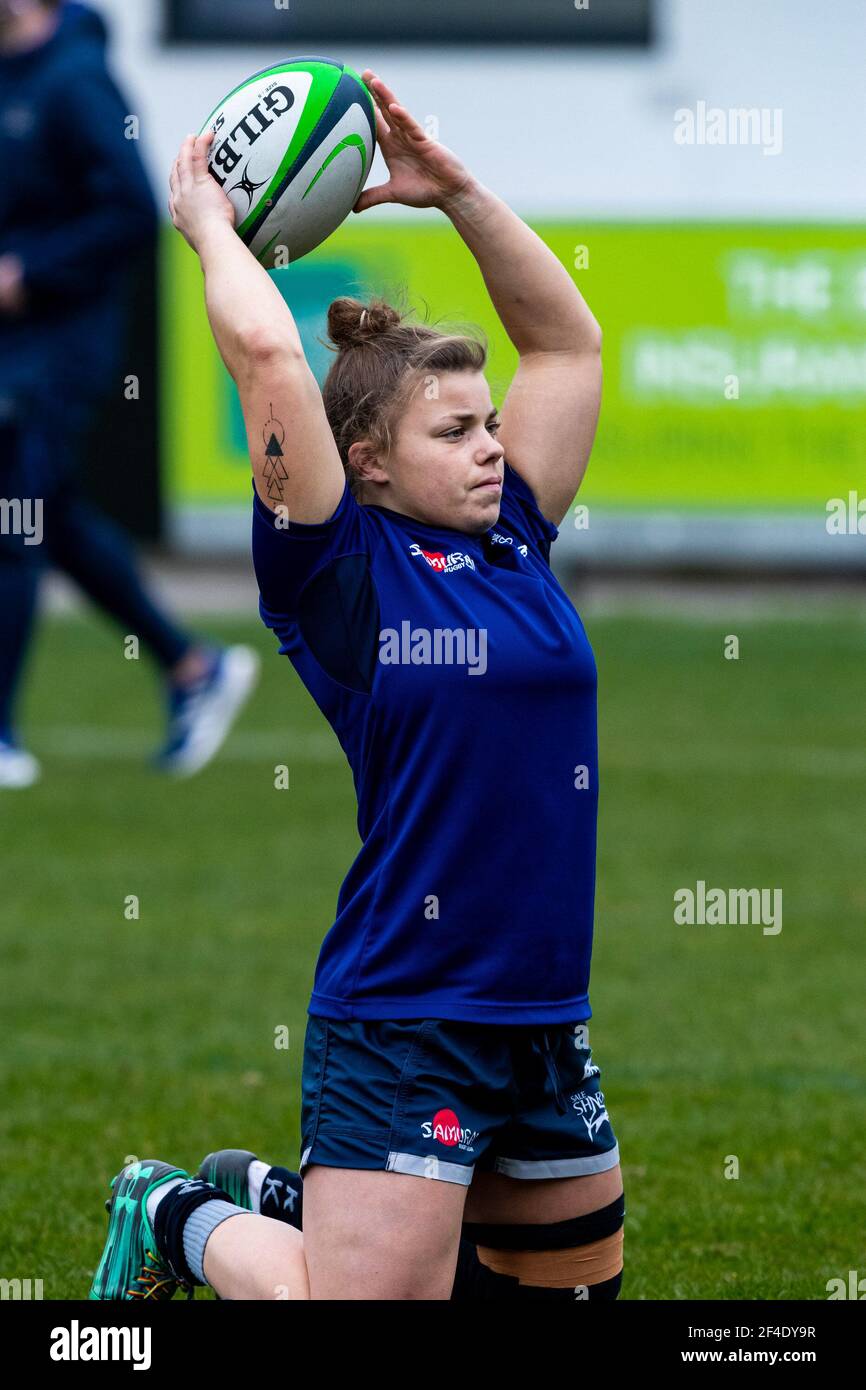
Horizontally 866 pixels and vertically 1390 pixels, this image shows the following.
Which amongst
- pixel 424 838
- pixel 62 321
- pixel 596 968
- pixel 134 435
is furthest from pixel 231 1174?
pixel 134 435

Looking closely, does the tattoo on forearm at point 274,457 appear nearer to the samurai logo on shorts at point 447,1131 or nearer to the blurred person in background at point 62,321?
the samurai logo on shorts at point 447,1131

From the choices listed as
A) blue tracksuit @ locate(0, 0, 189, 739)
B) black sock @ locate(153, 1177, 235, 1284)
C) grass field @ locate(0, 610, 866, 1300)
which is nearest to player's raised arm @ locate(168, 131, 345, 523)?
grass field @ locate(0, 610, 866, 1300)

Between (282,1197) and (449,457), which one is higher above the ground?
(449,457)

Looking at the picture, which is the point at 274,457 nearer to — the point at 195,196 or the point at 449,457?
the point at 449,457

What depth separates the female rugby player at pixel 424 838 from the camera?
302 centimetres

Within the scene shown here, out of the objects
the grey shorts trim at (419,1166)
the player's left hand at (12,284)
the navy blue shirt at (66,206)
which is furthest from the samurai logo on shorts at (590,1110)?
the player's left hand at (12,284)

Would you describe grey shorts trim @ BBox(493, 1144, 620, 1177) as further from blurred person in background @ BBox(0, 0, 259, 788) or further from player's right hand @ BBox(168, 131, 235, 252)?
blurred person in background @ BBox(0, 0, 259, 788)

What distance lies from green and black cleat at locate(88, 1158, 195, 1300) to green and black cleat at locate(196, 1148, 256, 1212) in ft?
0.31

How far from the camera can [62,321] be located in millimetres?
8352

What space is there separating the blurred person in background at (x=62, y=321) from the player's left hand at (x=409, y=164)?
4.72 m

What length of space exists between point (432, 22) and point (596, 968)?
10.7m

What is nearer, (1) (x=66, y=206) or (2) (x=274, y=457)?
(2) (x=274, y=457)

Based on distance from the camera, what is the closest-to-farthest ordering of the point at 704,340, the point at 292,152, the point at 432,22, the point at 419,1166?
the point at 419,1166
the point at 292,152
the point at 704,340
the point at 432,22

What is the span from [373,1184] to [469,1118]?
0.50 ft
